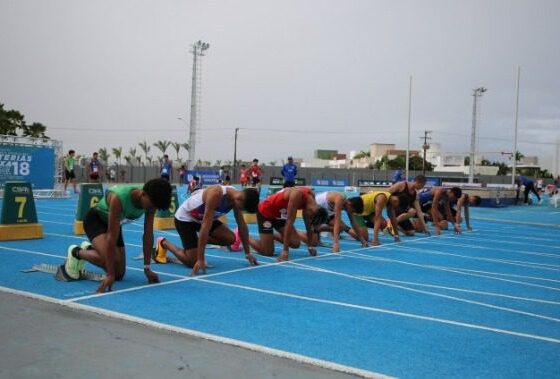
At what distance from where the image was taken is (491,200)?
26.7m

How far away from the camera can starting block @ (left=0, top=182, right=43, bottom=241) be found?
31.2ft

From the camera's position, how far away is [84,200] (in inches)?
428

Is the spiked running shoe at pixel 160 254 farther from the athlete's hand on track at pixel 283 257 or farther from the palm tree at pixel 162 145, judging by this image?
the palm tree at pixel 162 145

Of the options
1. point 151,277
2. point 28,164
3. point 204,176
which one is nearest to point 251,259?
point 151,277

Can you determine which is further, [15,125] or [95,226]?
[15,125]

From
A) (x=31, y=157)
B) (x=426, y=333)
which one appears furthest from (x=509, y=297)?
(x=31, y=157)

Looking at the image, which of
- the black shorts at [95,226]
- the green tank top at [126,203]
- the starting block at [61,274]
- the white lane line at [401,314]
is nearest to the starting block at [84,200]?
the starting block at [61,274]

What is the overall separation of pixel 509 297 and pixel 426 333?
2.27 metres

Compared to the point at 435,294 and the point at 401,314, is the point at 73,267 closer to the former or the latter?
the point at 401,314

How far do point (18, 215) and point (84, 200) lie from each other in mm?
1418

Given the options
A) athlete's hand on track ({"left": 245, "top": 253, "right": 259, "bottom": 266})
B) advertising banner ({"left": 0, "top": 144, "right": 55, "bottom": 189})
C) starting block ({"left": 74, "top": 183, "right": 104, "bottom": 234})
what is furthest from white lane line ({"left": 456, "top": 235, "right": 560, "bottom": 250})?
advertising banner ({"left": 0, "top": 144, "right": 55, "bottom": 189})

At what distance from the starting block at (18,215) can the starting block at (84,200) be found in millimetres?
857

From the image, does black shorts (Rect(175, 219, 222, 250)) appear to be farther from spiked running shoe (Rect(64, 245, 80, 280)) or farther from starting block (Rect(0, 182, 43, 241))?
starting block (Rect(0, 182, 43, 241))

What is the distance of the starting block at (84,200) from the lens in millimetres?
10789
